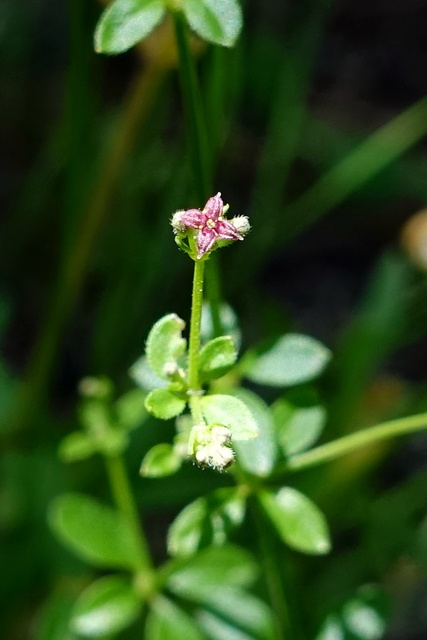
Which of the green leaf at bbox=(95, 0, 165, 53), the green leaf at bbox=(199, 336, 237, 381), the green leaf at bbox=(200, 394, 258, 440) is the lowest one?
the green leaf at bbox=(200, 394, 258, 440)

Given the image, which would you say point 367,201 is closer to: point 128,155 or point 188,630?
point 128,155

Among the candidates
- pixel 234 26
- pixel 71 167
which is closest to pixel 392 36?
pixel 71 167

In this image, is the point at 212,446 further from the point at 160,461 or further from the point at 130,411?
the point at 130,411

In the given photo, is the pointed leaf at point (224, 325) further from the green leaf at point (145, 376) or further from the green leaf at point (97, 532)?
the green leaf at point (97, 532)

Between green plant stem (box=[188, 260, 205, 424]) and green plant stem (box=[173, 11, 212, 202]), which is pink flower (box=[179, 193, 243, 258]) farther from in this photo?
green plant stem (box=[173, 11, 212, 202])

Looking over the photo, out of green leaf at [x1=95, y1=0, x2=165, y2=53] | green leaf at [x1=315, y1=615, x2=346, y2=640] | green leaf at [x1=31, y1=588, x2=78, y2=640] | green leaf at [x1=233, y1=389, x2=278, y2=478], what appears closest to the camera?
green leaf at [x1=95, y1=0, x2=165, y2=53]

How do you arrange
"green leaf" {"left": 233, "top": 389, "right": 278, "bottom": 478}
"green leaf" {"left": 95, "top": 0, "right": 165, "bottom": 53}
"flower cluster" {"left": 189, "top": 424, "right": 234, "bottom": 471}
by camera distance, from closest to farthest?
1. "flower cluster" {"left": 189, "top": 424, "right": 234, "bottom": 471}
2. "green leaf" {"left": 95, "top": 0, "right": 165, "bottom": 53}
3. "green leaf" {"left": 233, "top": 389, "right": 278, "bottom": 478}

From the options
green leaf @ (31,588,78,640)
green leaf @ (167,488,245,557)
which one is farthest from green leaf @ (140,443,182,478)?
green leaf @ (31,588,78,640)
